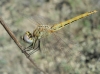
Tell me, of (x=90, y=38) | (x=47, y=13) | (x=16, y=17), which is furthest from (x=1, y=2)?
(x=90, y=38)

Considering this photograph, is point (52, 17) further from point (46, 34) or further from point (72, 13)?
point (46, 34)

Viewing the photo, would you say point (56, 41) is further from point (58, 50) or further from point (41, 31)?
point (58, 50)

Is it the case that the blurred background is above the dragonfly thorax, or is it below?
below

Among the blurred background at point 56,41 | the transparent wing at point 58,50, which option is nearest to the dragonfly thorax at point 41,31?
the blurred background at point 56,41

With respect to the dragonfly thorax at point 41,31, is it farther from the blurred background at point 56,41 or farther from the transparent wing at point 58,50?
the transparent wing at point 58,50

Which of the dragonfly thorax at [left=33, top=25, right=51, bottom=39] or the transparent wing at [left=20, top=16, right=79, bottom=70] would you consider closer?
the dragonfly thorax at [left=33, top=25, right=51, bottom=39]

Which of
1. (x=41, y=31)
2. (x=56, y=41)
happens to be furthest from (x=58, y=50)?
(x=41, y=31)

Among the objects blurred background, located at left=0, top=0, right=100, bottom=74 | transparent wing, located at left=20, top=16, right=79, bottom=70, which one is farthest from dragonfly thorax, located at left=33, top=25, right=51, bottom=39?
transparent wing, located at left=20, top=16, right=79, bottom=70

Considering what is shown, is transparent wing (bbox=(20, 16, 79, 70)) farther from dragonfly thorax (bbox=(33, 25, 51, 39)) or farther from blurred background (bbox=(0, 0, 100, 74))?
dragonfly thorax (bbox=(33, 25, 51, 39))
